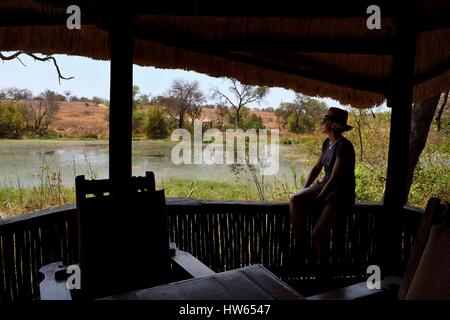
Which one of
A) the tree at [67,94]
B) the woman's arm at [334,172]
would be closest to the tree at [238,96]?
the tree at [67,94]

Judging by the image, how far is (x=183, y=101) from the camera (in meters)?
9.33

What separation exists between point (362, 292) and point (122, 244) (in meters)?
1.06

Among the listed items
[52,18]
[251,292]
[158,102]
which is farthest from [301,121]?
[251,292]

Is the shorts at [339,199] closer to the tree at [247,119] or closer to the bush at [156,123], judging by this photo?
the tree at [247,119]

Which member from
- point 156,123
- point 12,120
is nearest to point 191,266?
point 156,123

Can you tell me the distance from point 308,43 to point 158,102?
6.79 meters

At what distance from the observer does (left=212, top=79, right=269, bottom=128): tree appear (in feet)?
30.5

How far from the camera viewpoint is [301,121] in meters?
9.59

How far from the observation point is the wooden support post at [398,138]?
2.49m

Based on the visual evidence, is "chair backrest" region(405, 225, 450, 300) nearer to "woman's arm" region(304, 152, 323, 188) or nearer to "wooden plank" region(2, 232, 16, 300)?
"woman's arm" region(304, 152, 323, 188)

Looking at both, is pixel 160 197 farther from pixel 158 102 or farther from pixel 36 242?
pixel 158 102

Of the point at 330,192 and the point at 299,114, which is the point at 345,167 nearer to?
the point at 330,192

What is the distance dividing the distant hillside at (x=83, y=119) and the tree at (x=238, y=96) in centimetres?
36
